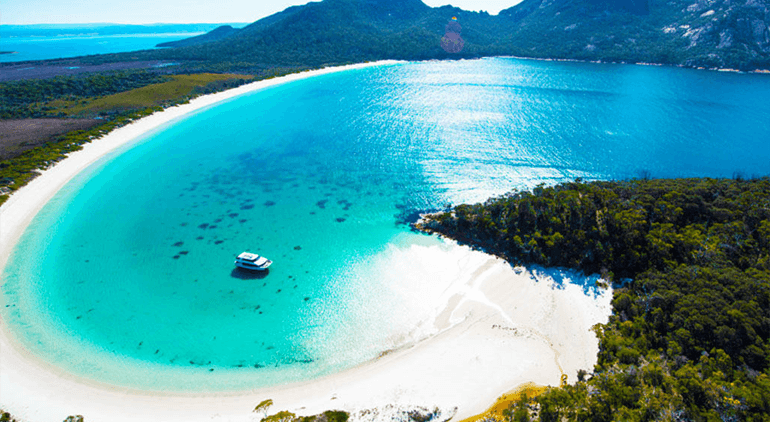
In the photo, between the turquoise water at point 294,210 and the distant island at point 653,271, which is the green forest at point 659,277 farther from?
the turquoise water at point 294,210

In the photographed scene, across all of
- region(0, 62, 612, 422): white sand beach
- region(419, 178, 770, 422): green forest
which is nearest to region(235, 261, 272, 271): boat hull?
region(0, 62, 612, 422): white sand beach

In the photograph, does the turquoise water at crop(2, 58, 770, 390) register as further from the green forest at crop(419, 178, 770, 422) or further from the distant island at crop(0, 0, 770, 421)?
the green forest at crop(419, 178, 770, 422)

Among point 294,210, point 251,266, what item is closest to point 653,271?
point 251,266

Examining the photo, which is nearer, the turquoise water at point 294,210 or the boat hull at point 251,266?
the turquoise water at point 294,210

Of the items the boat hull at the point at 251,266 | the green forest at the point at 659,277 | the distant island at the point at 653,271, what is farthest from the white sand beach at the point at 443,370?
the boat hull at the point at 251,266

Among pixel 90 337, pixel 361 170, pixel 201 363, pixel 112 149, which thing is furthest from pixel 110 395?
pixel 112 149

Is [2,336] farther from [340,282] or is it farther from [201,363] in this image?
[340,282]
